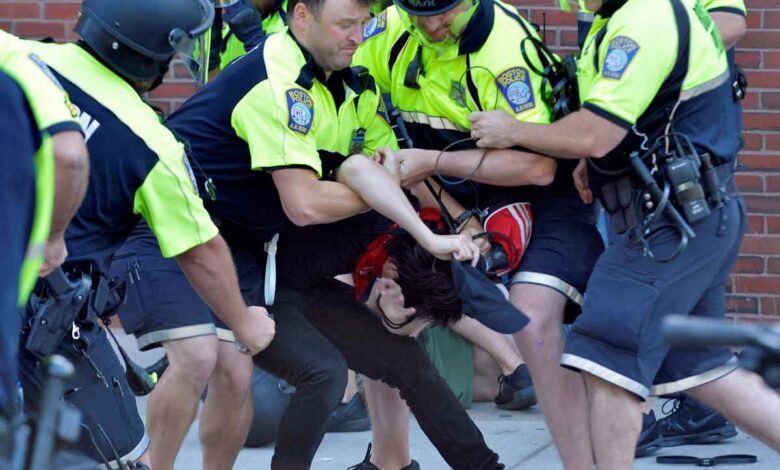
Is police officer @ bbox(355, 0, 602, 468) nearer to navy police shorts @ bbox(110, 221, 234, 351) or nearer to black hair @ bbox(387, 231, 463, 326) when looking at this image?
black hair @ bbox(387, 231, 463, 326)

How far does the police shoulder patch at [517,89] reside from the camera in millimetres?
4738

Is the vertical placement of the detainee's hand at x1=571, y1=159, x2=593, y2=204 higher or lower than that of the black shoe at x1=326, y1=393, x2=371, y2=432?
higher

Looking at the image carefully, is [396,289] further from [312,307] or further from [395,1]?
[395,1]

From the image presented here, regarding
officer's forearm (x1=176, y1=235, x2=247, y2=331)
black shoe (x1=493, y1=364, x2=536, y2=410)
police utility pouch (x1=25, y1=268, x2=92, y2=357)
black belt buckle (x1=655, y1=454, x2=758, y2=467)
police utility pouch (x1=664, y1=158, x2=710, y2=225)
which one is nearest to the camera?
police utility pouch (x1=25, y1=268, x2=92, y2=357)

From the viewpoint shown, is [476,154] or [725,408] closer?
[725,408]

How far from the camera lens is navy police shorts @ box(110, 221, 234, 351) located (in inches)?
184

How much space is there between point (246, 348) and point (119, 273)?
64cm

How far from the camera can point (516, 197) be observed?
4.95 meters

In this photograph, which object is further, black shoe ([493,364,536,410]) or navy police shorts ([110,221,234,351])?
black shoe ([493,364,536,410])

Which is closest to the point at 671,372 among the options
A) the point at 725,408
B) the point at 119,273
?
the point at 725,408

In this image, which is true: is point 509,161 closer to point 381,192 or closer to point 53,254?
point 381,192

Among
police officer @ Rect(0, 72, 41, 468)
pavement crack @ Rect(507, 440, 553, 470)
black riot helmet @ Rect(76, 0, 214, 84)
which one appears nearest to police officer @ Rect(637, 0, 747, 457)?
pavement crack @ Rect(507, 440, 553, 470)

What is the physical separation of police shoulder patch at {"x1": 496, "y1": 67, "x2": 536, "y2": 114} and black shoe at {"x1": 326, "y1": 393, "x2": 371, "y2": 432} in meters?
1.86

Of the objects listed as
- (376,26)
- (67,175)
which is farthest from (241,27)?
(67,175)
